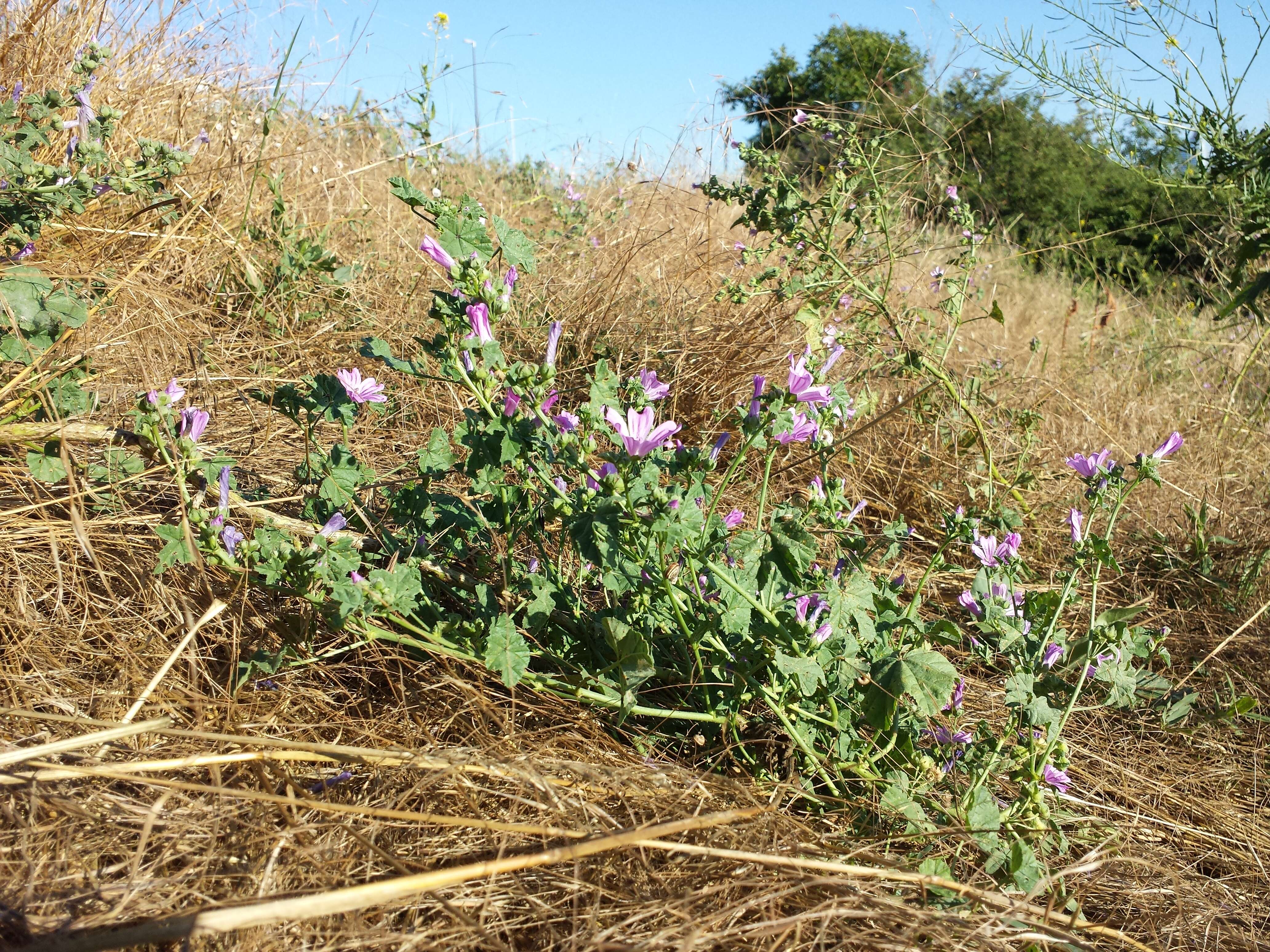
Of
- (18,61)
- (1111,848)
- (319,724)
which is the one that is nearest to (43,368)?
(319,724)

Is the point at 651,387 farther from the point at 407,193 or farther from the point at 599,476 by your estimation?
the point at 407,193

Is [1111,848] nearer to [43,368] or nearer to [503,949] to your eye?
[503,949]

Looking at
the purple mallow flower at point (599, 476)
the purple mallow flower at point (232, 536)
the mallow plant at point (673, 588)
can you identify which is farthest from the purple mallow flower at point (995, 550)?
the purple mallow flower at point (232, 536)

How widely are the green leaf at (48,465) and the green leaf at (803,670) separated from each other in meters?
1.21

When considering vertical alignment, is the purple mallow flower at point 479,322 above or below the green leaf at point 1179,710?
above

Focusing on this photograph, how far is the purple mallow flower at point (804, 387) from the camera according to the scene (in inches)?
51.7

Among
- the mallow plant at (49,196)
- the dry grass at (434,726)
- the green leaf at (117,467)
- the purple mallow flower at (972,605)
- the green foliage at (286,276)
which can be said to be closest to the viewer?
the dry grass at (434,726)

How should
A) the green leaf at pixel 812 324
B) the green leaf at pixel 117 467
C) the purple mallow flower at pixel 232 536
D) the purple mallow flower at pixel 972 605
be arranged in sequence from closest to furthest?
the purple mallow flower at pixel 232 536 < the green leaf at pixel 117 467 < the purple mallow flower at pixel 972 605 < the green leaf at pixel 812 324

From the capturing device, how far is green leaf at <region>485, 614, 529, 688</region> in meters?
1.29

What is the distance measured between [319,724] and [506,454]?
568 millimetres

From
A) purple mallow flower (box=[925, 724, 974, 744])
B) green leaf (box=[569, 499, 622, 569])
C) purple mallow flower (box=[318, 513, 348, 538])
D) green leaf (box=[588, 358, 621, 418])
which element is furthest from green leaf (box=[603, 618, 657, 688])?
purple mallow flower (box=[925, 724, 974, 744])

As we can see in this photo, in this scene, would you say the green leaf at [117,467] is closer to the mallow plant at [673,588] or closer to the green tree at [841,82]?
the mallow plant at [673,588]

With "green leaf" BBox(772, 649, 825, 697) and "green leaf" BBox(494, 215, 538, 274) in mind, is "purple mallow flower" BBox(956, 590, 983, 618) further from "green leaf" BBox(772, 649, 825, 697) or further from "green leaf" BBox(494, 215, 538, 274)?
"green leaf" BBox(494, 215, 538, 274)

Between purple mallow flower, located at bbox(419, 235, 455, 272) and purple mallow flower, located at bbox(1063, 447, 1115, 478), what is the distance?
1.15m
